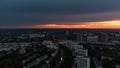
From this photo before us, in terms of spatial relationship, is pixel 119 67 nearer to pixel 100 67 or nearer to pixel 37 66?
pixel 100 67

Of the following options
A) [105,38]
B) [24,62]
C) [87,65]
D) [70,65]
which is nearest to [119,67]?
[87,65]

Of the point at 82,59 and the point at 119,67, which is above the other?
the point at 82,59

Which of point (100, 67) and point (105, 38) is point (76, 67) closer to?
point (100, 67)

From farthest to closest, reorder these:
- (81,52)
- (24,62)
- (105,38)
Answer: (105,38), (81,52), (24,62)

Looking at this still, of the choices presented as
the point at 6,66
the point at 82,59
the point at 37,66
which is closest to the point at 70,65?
the point at 82,59

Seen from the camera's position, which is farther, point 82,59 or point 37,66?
point 37,66

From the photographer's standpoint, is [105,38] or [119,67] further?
[105,38]

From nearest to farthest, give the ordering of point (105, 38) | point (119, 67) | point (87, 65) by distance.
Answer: point (87, 65) → point (119, 67) → point (105, 38)

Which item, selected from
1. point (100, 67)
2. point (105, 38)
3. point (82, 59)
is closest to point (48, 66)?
point (82, 59)

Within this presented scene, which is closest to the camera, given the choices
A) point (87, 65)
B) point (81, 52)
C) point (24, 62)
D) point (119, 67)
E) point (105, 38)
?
point (87, 65)
